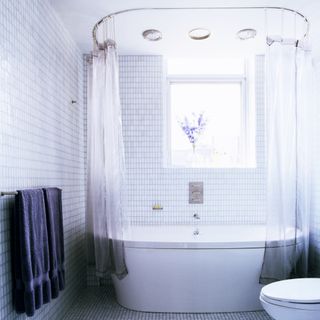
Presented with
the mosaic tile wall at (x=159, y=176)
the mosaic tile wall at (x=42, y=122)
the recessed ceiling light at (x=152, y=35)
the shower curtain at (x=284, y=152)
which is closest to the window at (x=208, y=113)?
the mosaic tile wall at (x=159, y=176)

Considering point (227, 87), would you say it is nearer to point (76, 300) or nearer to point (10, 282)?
point (76, 300)

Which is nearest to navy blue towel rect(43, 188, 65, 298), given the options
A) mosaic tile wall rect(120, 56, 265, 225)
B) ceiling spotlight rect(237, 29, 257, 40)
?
mosaic tile wall rect(120, 56, 265, 225)

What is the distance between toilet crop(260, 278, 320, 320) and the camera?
6.95ft

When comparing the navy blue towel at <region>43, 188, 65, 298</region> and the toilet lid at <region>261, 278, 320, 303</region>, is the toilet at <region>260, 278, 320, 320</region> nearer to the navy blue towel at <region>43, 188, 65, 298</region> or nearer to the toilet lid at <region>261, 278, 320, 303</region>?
the toilet lid at <region>261, 278, 320, 303</region>

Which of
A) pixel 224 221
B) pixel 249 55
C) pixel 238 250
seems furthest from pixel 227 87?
pixel 238 250

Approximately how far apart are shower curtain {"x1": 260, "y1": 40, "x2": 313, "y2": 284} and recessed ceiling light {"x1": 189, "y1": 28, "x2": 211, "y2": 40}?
678mm

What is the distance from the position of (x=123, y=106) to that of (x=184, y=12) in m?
1.33

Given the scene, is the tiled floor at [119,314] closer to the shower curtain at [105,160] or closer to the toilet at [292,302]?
the shower curtain at [105,160]

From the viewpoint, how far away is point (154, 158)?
154 inches

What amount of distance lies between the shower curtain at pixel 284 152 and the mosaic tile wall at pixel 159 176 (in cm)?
105

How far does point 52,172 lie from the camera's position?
2852mm

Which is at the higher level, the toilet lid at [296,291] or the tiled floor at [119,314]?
the toilet lid at [296,291]

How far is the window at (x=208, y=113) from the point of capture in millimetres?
4137

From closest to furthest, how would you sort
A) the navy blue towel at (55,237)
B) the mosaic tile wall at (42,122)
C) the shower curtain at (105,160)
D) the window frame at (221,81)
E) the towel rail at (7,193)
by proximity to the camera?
the towel rail at (7,193) < the mosaic tile wall at (42,122) < the navy blue towel at (55,237) < the shower curtain at (105,160) < the window frame at (221,81)
